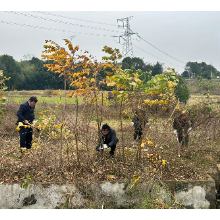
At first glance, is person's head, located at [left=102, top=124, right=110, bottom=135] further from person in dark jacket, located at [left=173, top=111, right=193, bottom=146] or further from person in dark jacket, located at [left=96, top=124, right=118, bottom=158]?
person in dark jacket, located at [left=173, top=111, right=193, bottom=146]

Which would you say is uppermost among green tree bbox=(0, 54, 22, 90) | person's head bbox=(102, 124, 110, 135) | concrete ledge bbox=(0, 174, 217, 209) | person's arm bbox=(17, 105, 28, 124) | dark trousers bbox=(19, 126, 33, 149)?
green tree bbox=(0, 54, 22, 90)

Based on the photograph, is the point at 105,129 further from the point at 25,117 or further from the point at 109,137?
the point at 25,117

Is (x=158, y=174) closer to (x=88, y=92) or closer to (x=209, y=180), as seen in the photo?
(x=209, y=180)

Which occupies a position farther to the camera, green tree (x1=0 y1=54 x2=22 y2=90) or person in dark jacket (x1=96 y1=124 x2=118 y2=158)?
green tree (x1=0 y1=54 x2=22 y2=90)

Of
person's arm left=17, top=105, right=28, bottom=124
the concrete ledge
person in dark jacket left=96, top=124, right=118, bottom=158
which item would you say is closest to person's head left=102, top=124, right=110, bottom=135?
person in dark jacket left=96, top=124, right=118, bottom=158

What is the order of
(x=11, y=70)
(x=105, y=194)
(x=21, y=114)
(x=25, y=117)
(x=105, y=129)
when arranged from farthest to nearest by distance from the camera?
(x=11, y=70) < (x=25, y=117) < (x=21, y=114) < (x=105, y=129) < (x=105, y=194)

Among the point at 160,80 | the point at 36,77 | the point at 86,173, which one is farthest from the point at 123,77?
the point at 36,77

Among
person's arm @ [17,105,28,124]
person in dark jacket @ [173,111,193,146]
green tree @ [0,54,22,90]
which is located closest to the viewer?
person's arm @ [17,105,28,124]

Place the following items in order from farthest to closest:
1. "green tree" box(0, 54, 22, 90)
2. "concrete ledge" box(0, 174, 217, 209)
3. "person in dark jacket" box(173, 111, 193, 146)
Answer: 1. "green tree" box(0, 54, 22, 90)
2. "person in dark jacket" box(173, 111, 193, 146)
3. "concrete ledge" box(0, 174, 217, 209)

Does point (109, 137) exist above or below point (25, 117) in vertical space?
below

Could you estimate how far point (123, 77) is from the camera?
372 centimetres

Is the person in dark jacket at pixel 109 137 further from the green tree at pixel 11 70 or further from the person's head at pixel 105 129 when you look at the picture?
the green tree at pixel 11 70

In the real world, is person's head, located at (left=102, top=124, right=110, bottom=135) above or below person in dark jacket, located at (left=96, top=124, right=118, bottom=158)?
above

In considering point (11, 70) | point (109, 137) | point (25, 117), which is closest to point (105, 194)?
point (109, 137)
